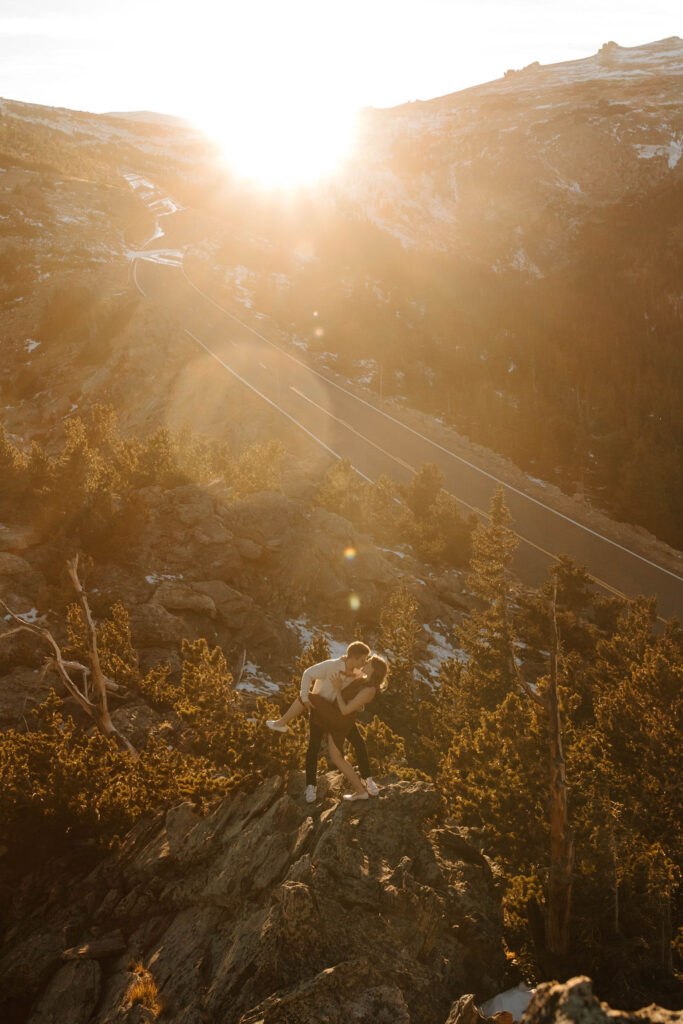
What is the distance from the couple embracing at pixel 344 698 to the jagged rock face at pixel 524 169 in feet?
227

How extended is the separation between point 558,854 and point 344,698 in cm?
324

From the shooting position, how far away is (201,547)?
18797 millimetres

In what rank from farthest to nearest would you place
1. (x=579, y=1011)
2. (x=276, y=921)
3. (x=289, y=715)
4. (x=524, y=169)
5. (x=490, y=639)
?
1. (x=524, y=169)
2. (x=490, y=639)
3. (x=289, y=715)
4. (x=276, y=921)
5. (x=579, y=1011)

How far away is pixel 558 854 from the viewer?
7.00 meters

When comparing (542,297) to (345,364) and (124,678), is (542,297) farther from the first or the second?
(124,678)

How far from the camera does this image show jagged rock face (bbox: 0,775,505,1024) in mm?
5273

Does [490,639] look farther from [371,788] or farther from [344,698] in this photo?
[344,698]

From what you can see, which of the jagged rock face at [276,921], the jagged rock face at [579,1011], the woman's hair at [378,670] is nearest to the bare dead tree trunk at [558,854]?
the jagged rock face at [276,921]

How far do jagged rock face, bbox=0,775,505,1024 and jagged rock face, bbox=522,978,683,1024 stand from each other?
1934 mm

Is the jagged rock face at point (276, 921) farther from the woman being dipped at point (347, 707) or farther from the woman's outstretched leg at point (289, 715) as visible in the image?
the woman's outstretched leg at point (289, 715)

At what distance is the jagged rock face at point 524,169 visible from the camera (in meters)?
69.1

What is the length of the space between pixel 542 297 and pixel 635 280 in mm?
9406

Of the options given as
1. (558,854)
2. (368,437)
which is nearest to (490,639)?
(558,854)

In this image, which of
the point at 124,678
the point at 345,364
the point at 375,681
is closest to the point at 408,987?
the point at 375,681
